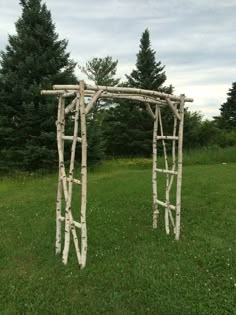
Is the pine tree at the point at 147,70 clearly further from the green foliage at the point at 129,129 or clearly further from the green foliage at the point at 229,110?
the green foliage at the point at 229,110

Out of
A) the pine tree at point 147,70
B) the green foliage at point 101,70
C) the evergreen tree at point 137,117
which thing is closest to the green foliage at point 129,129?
the evergreen tree at point 137,117

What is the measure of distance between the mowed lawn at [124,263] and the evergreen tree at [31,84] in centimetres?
507

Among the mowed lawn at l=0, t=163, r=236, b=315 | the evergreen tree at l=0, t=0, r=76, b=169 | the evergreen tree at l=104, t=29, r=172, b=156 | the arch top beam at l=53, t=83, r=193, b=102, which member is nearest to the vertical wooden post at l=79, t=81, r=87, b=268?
the arch top beam at l=53, t=83, r=193, b=102

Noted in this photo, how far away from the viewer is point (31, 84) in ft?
41.8

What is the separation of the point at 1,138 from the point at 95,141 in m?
3.65

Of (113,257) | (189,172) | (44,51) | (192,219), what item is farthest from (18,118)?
(113,257)

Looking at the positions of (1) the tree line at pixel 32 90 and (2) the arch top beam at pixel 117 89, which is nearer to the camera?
(2) the arch top beam at pixel 117 89

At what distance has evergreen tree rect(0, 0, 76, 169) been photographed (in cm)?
1260

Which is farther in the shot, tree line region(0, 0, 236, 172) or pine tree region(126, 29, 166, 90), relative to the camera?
pine tree region(126, 29, 166, 90)

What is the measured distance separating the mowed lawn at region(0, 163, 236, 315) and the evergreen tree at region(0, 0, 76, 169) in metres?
5.07

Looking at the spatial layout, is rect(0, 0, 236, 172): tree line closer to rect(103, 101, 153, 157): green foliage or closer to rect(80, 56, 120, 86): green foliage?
rect(103, 101, 153, 157): green foliage

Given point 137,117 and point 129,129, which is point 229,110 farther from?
point 129,129

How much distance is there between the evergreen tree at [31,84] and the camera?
12.6m

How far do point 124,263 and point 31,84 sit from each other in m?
9.89
